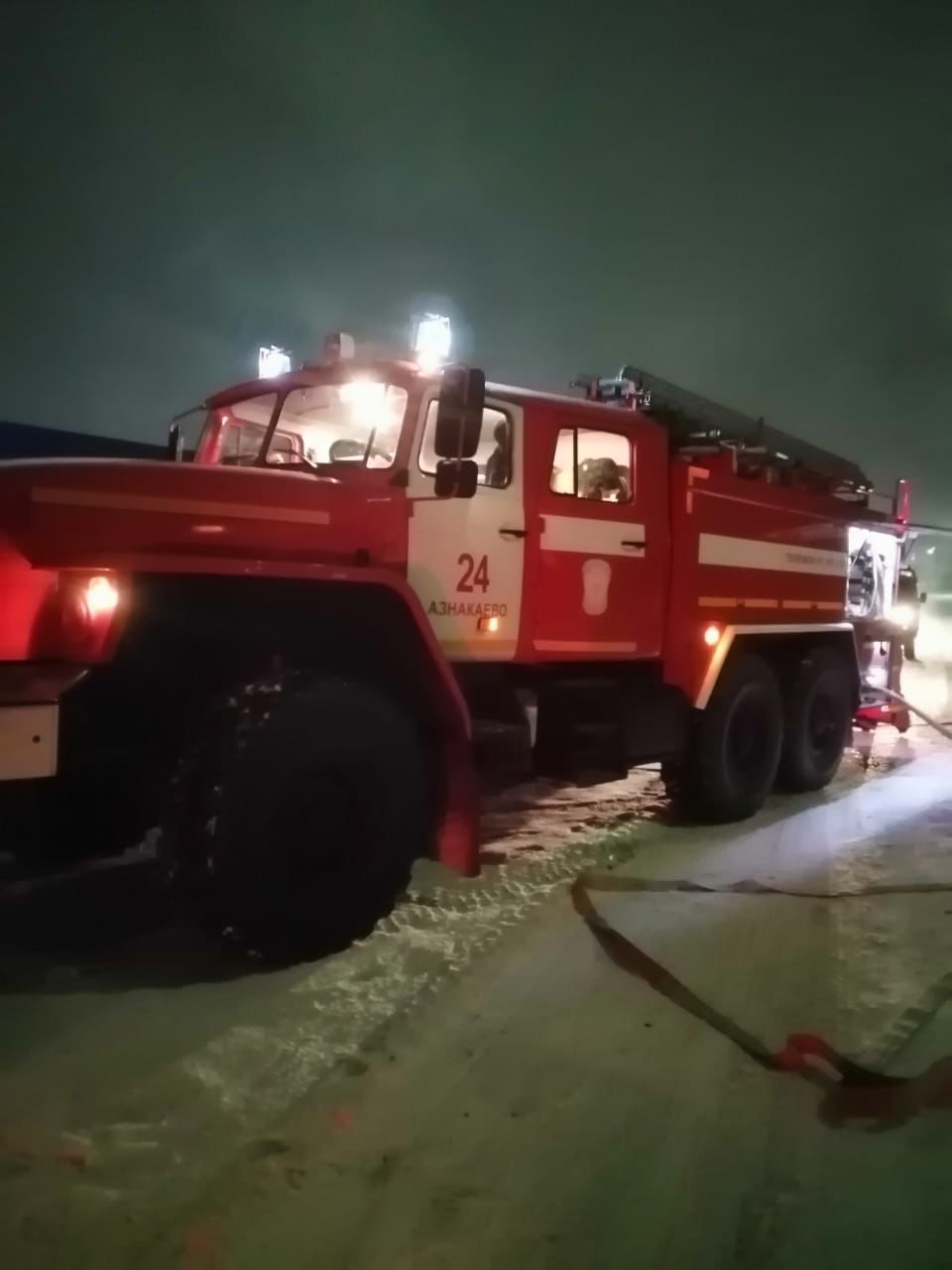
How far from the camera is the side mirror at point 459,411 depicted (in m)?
4.67

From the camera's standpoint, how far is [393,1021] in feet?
12.7

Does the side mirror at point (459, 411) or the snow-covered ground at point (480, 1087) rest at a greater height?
the side mirror at point (459, 411)

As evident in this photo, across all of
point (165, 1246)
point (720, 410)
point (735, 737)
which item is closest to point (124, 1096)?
point (165, 1246)

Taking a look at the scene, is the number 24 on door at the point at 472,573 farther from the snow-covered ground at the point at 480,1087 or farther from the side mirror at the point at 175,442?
the side mirror at the point at 175,442

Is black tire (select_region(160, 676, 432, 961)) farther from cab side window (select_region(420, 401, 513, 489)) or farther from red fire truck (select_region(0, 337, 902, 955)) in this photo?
cab side window (select_region(420, 401, 513, 489))

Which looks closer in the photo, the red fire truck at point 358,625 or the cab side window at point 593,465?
the red fire truck at point 358,625

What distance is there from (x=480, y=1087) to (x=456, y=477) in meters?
2.53

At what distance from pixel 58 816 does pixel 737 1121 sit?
3.06m

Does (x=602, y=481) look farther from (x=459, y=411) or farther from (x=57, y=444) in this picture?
(x=57, y=444)

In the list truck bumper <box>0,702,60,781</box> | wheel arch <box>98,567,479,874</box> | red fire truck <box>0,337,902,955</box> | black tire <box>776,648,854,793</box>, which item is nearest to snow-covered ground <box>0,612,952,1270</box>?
red fire truck <box>0,337,902,955</box>

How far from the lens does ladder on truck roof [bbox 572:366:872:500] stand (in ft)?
22.7

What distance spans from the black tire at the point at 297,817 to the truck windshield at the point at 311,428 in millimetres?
1395

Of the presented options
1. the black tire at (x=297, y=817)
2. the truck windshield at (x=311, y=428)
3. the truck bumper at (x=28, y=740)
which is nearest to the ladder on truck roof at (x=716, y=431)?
the truck windshield at (x=311, y=428)

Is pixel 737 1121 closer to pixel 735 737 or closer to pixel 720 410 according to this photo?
pixel 735 737
